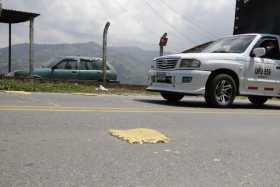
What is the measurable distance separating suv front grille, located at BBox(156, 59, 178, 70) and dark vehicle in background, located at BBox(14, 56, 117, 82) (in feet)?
33.7

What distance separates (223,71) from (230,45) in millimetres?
815

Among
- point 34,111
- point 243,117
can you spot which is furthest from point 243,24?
point 34,111

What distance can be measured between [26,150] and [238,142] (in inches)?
101

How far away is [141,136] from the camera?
6340mm

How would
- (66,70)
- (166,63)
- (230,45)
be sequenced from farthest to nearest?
1. (66,70)
2. (230,45)
3. (166,63)

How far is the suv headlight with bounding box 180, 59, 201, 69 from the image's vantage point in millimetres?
10946

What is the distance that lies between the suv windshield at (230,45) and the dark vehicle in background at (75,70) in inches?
406

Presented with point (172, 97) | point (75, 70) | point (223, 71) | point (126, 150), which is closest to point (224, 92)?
point (223, 71)

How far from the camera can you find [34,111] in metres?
8.05

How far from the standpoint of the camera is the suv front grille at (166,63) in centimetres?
1130

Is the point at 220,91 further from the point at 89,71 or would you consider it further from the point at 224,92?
the point at 89,71

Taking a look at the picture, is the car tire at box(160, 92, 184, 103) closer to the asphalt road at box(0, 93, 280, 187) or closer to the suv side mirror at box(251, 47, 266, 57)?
the suv side mirror at box(251, 47, 266, 57)

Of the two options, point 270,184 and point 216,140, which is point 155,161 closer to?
point 270,184

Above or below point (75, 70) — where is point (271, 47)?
above
